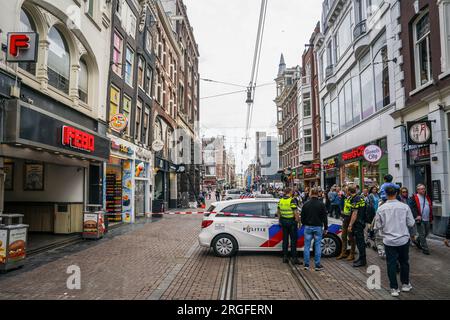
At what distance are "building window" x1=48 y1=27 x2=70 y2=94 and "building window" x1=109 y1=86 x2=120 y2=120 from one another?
3842 millimetres

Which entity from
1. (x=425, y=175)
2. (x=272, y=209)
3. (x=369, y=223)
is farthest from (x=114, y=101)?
(x=425, y=175)

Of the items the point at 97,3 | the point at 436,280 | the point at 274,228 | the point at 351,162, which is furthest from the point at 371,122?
the point at 97,3

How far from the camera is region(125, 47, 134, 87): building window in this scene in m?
18.7

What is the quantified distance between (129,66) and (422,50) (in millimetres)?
14266

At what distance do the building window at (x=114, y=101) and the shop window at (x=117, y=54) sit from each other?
884mm

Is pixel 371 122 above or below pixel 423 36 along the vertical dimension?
below

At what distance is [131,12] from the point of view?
19203 mm

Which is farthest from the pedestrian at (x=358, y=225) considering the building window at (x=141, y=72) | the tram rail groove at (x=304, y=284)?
the building window at (x=141, y=72)

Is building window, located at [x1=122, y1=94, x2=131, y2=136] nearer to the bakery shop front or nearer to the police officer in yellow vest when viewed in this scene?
the bakery shop front

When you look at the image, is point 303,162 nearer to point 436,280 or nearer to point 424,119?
point 424,119

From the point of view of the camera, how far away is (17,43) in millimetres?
8281

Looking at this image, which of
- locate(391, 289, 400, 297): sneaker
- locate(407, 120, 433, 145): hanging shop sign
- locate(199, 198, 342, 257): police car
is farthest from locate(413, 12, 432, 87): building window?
locate(391, 289, 400, 297): sneaker

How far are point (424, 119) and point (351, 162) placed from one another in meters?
9.18
